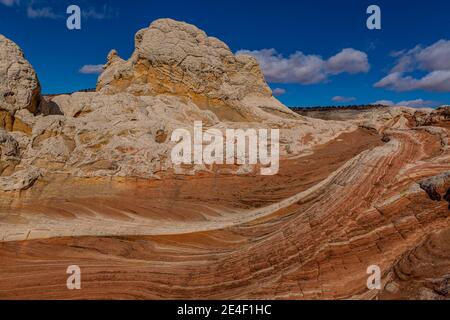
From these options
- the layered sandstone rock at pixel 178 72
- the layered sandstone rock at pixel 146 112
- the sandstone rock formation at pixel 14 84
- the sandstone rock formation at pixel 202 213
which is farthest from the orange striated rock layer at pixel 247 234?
the layered sandstone rock at pixel 178 72

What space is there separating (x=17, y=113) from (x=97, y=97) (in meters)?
2.86

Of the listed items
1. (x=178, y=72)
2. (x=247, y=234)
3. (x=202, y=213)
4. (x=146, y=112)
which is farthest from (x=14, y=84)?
(x=247, y=234)

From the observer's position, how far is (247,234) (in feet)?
24.0

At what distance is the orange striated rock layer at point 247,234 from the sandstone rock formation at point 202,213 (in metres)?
0.02

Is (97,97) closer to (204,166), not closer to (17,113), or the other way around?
(17,113)

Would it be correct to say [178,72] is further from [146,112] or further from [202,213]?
[202,213]

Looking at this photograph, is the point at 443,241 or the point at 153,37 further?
the point at 153,37

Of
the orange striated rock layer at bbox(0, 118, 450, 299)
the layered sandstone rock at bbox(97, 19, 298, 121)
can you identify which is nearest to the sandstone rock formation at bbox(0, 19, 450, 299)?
the orange striated rock layer at bbox(0, 118, 450, 299)

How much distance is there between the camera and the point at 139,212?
27.7 feet

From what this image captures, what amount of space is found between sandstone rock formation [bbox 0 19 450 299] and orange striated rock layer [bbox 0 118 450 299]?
0.07 ft

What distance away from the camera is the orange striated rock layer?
515cm

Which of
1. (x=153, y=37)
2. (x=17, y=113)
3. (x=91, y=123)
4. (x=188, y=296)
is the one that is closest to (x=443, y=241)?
(x=188, y=296)

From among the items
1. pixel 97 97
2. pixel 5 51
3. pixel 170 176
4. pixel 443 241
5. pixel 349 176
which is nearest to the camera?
pixel 443 241
